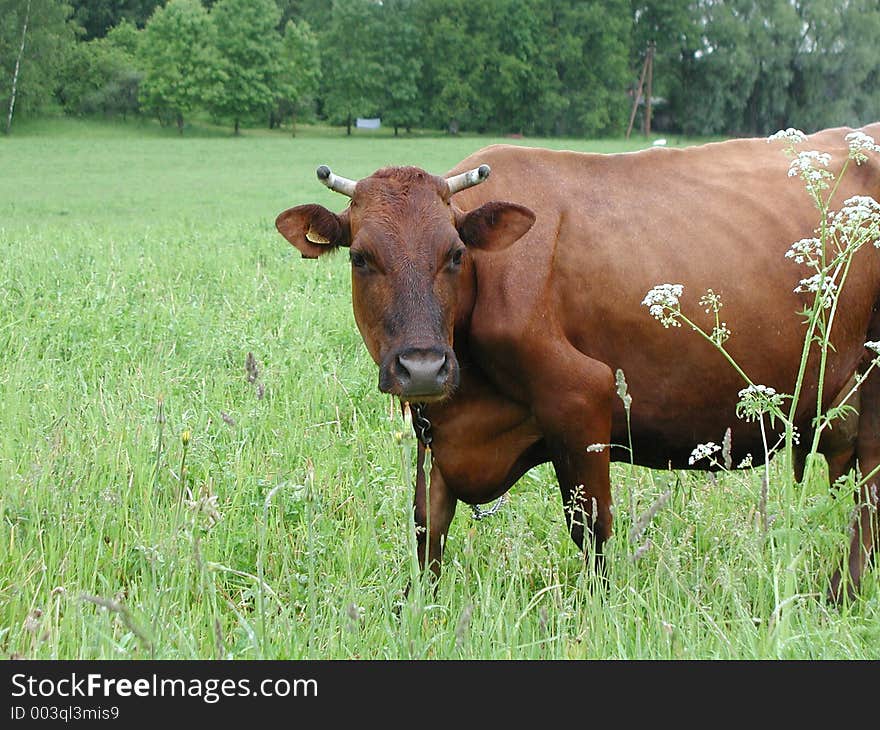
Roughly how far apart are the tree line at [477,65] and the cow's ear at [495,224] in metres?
66.4

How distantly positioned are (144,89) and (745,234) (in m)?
68.6

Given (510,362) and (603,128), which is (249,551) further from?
(603,128)

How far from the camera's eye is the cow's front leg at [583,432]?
4.46 metres

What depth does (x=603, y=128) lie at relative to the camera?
74.2 metres

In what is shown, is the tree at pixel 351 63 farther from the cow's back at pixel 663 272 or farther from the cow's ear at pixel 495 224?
the cow's ear at pixel 495 224

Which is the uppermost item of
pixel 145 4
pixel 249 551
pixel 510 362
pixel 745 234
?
pixel 145 4

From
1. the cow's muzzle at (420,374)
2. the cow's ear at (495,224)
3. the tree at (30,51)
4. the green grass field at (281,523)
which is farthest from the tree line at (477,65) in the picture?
the cow's muzzle at (420,374)

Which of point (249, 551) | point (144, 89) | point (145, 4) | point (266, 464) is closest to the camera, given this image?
point (249, 551)

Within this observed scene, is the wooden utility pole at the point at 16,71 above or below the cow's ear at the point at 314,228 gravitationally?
above

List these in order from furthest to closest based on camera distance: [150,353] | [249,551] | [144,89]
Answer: [144,89] → [150,353] → [249,551]

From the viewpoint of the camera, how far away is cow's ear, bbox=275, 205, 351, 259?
4.57m

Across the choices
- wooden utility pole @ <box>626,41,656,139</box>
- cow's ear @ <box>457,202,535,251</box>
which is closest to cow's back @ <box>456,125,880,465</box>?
cow's ear @ <box>457,202,535,251</box>

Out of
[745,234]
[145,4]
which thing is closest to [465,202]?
[745,234]

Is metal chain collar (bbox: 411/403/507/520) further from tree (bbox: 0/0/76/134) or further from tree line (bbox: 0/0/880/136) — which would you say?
tree line (bbox: 0/0/880/136)
